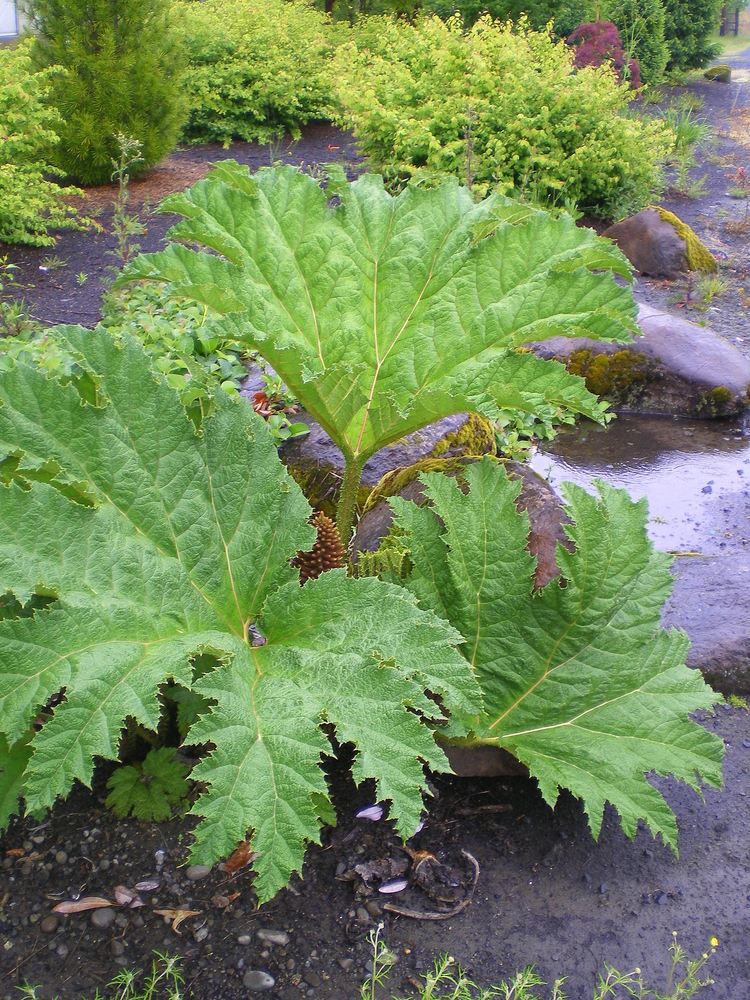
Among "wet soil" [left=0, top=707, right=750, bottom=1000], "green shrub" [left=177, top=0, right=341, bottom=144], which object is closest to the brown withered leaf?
"wet soil" [left=0, top=707, right=750, bottom=1000]

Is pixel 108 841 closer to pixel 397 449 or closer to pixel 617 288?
pixel 397 449

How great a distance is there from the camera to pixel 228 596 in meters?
1.89

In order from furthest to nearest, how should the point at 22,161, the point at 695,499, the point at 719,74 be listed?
the point at 719,74
the point at 22,161
the point at 695,499

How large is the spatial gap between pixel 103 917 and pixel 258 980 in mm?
411

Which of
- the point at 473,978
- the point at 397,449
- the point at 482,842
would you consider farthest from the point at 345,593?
the point at 397,449

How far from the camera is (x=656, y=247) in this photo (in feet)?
21.0

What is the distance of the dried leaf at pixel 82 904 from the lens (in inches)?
72.4

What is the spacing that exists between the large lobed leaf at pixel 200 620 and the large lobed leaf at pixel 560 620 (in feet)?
1.14

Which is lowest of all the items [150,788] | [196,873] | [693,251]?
[196,873]

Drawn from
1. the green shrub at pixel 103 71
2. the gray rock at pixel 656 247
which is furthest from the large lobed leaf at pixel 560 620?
the green shrub at pixel 103 71

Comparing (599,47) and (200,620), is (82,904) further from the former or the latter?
(599,47)

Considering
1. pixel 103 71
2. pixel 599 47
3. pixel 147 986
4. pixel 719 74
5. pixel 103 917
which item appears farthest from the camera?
pixel 719 74

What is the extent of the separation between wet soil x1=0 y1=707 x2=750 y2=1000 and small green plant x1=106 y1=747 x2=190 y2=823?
0.07 metres

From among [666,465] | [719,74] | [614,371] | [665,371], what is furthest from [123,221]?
[719,74]
